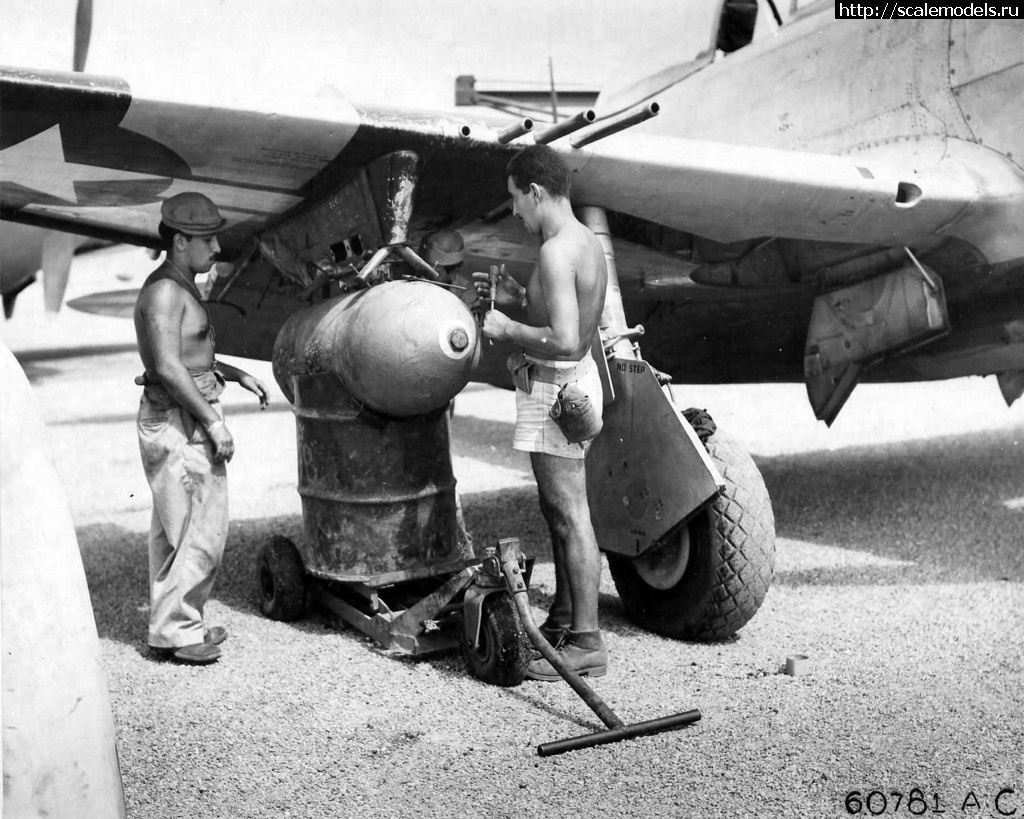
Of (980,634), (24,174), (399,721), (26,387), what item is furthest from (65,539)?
(980,634)

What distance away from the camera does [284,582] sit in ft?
14.3

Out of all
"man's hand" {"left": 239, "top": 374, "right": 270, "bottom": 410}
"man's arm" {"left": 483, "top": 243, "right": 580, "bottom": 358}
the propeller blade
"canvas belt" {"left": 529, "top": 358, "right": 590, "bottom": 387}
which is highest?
the propeller blade

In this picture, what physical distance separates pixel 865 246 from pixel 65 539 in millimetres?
4304

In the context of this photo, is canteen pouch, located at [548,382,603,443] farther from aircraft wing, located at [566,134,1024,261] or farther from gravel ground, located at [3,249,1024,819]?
aircraft wing, located at [566,134,1024,261]

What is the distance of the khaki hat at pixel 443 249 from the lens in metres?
4.16

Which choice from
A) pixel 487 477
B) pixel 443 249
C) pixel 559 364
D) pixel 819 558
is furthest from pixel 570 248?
pixel 487 477

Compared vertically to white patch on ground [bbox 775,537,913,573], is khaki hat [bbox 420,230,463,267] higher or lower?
higher

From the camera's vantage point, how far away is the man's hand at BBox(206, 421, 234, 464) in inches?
153

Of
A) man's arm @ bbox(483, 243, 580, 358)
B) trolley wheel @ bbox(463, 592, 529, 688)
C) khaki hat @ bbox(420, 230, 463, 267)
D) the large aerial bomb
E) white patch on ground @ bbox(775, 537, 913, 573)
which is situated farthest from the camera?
white patch on ground @ bbox(775, 537, 913, 573)

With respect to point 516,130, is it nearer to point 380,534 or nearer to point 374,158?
point 374,158

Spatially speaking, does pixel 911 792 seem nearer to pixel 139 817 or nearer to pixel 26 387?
pixel 139 817

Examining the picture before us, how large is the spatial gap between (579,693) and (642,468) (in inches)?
41.5

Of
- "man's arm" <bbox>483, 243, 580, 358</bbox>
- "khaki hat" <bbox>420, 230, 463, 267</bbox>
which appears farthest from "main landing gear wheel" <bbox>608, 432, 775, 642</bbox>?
"khaki hat" <bbox>420, 230, 463, 267</bbox>

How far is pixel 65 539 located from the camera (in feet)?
5.50
